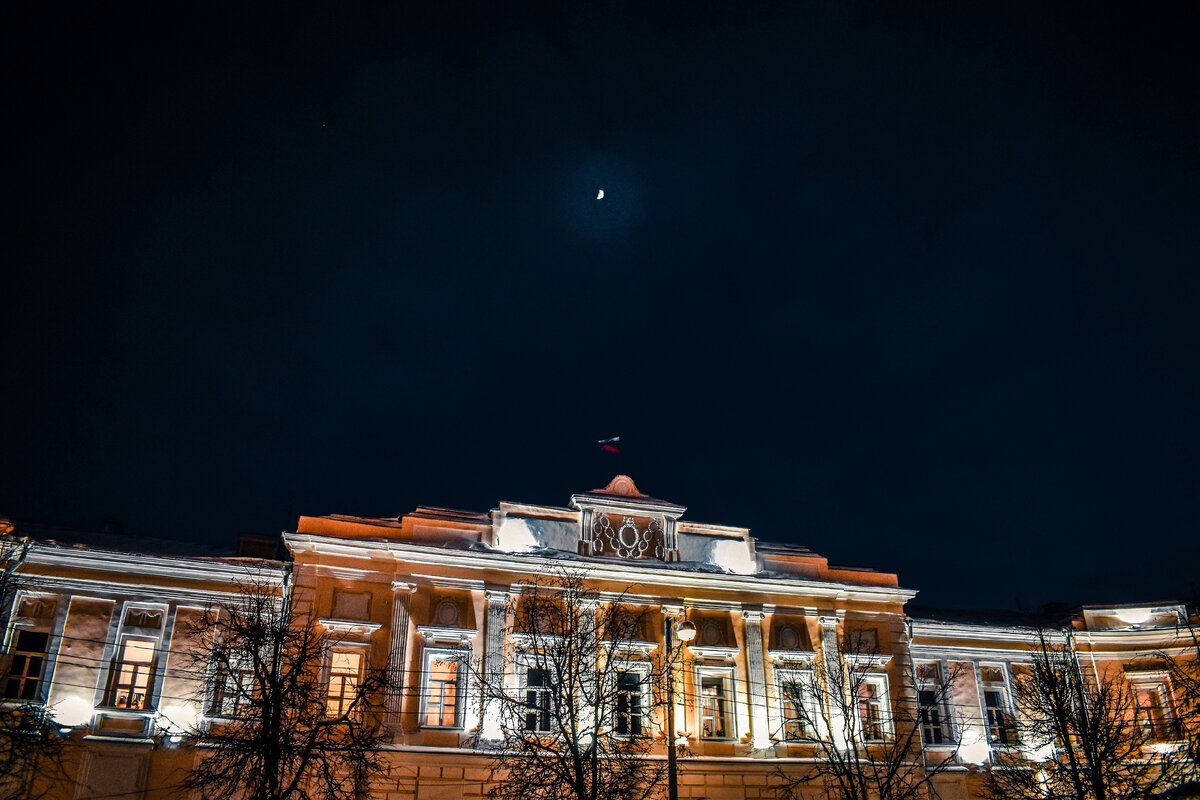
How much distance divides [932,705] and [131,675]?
2923cm

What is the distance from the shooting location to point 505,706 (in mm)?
29469

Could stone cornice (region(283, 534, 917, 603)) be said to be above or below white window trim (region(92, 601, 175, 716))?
above

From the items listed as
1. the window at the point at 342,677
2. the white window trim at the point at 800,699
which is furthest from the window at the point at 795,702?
the window at the point at 342,677

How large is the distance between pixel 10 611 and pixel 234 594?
6.38m

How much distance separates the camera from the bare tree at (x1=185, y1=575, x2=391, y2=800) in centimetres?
2275

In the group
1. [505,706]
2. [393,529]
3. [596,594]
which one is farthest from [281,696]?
[596,594]

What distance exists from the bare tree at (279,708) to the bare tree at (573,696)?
4209 millimetres

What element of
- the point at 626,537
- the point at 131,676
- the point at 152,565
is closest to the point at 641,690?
the point at 626,537

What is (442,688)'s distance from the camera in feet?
102

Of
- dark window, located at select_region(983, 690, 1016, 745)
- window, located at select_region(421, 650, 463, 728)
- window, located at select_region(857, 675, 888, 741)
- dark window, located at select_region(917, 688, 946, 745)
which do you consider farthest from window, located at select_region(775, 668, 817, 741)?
window, located at select_region(421, 650, 463, 728)

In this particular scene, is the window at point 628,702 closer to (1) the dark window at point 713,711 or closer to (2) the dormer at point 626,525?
(1) the dark window at point 713,711

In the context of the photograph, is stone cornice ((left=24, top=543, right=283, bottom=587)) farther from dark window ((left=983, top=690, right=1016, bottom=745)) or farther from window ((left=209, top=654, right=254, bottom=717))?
dark window ((left=983, top=690, right=1016, bottom=745))

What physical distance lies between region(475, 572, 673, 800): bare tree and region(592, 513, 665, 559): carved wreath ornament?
2104 millimetres

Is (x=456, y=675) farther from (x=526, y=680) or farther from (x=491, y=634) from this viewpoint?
(x=526, y=680)
